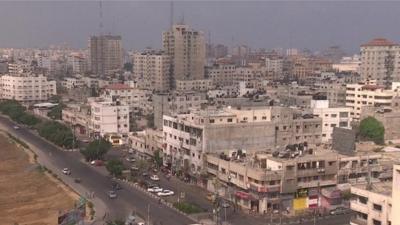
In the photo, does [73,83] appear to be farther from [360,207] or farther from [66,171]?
[360,207]

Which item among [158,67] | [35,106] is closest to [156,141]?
[35,106]

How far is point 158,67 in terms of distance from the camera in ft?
281

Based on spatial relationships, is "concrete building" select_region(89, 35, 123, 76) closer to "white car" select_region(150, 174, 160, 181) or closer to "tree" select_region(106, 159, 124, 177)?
"tree" select_region(106, 159, 124, 177)

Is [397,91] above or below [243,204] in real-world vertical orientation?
above

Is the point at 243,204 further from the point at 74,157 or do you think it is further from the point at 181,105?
the point at 181,105

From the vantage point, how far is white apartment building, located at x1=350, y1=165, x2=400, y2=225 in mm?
20688

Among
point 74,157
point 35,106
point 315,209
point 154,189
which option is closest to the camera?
point 315,209

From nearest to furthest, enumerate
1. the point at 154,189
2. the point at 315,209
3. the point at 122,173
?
1. the point at 315,209
2. the point at 154,189
3. the point at 122,173

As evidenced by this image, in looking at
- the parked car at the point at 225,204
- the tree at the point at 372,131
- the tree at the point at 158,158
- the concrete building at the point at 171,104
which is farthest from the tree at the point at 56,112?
the parked car at the point at 225,204

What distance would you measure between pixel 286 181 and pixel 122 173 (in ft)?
42.6

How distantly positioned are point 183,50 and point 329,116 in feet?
148

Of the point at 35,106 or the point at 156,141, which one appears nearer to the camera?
the point at 156,141

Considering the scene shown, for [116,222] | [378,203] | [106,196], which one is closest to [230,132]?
[106,196]

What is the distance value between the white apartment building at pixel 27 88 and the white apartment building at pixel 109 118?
27.7m
